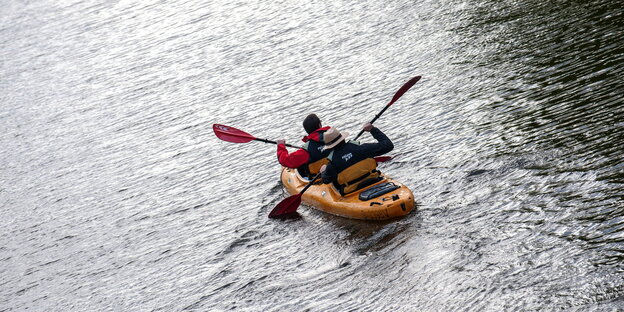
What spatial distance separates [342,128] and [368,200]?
5488 millimetres

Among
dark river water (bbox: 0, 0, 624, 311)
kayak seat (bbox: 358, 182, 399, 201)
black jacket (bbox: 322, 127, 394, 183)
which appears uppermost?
black jacket (bbox: 322, 127, 394, 183)

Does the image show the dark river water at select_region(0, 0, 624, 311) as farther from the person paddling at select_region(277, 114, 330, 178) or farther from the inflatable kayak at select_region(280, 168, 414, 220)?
the person paddling at select_region(277, 114, 330, 178)

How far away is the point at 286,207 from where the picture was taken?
12.6m

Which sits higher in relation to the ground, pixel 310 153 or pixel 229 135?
pixel 310 153

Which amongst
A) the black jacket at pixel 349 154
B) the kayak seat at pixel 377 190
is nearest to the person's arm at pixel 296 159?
the black jacket at pixel 349 154

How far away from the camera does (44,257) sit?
1498 cm

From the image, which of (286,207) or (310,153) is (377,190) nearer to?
(310,153)

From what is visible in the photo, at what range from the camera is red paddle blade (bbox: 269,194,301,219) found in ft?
41.0

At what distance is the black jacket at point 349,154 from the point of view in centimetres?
1141

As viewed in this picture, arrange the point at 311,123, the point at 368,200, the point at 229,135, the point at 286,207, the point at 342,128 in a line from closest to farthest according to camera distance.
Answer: the point at 368,200
the point at 311,123
the point at 286,207
the point at 229,135
the point at 342,128

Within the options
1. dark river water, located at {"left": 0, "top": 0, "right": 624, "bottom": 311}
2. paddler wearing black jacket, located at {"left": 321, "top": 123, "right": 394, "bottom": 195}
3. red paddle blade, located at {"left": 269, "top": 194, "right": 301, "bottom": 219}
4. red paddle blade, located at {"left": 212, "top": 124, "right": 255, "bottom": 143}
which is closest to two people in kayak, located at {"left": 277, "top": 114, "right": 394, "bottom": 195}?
paddler wearing black jacket, located at {"left": 321, "top": 123, "right": 394, "bottom": 195}

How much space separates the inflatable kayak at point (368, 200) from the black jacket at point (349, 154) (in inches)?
17.4

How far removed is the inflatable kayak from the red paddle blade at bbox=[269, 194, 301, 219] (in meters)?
0.22

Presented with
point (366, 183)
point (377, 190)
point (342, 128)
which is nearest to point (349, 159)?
point (366, 183)
